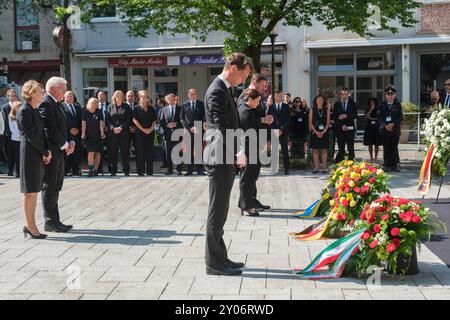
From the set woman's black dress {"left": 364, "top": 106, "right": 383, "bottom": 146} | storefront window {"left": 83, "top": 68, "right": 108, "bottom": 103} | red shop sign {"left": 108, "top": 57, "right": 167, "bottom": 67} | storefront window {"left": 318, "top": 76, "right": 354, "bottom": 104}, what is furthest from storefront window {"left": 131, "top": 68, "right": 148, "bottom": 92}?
woman's black dress {"left": 364, "top": 106, "right": 383, "bottom": 146}

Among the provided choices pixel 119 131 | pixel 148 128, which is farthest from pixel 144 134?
pixel 119 131

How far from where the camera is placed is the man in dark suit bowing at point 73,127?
1572cm

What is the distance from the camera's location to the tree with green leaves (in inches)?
635

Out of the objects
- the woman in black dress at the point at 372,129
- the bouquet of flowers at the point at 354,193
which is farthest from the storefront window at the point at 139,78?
the bouquet of flowers at the point at 354,193

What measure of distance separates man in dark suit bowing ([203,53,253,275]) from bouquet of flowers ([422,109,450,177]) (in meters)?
5.08

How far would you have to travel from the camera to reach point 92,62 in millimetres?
28031

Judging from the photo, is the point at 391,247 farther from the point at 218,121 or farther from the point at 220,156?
the point at 218,121

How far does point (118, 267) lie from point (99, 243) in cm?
135

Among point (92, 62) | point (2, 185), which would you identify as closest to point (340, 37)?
point (92, 62)

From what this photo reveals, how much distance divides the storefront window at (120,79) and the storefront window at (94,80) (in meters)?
0.42

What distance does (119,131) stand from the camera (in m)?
16.2

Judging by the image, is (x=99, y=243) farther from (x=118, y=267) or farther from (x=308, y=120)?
(x=308, y=120)

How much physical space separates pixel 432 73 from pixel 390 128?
1002cm

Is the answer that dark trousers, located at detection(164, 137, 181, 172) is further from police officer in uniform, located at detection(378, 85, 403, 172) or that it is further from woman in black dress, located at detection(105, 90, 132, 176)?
police officer in uniform, located at detection(378, 85, 403, 172)
